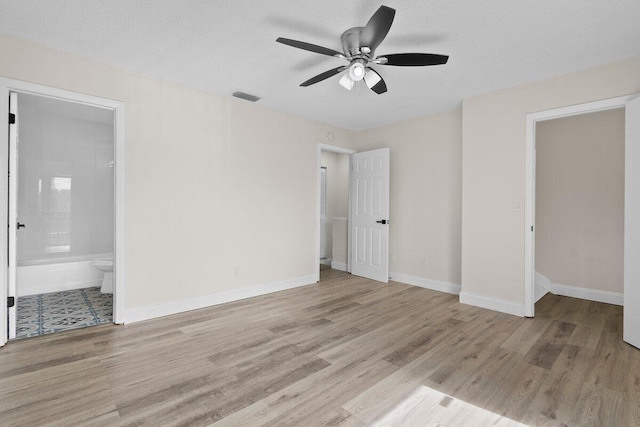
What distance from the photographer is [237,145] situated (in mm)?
4043

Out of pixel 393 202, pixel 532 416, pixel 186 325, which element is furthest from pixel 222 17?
pixel 393 202

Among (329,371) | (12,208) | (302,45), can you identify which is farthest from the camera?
(12,208)

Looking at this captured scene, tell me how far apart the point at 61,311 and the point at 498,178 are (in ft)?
17.1

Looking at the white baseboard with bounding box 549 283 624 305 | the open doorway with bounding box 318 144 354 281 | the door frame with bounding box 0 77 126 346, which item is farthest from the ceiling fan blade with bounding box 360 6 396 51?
the white baseboard with bounding box 549 283 624 305

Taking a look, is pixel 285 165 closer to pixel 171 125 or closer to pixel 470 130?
pixel 171 125

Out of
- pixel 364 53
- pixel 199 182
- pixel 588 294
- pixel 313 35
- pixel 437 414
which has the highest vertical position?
pixel 313 35

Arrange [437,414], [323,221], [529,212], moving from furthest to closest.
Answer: [323,221]
[529,212]
[437,414]

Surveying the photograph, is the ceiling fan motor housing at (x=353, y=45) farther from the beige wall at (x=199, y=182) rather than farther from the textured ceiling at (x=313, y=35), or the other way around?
the beige wall at (x=199, y=182)

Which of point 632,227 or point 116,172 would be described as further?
point 116,172

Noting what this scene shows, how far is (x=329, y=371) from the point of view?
2299 millimetres

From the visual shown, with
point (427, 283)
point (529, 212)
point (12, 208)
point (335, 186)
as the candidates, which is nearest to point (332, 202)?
point (335, 186)

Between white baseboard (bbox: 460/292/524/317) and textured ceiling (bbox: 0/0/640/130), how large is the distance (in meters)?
2.46

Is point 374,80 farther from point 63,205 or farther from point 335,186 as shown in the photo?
point 63,205

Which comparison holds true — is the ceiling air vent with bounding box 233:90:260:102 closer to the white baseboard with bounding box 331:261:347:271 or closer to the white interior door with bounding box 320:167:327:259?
the white interior door with bounding box 320:167:327:259
